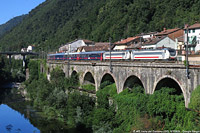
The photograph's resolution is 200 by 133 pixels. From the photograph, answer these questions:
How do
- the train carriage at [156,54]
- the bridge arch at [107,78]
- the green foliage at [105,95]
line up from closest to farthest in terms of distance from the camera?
the train carriage at [156,54] → the green foliage at [105,95] → the bridge arch at [107,78]

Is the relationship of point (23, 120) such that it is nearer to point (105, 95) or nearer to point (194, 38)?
point (105, 95)

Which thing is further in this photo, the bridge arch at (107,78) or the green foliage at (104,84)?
the bridge arch at (107,78)

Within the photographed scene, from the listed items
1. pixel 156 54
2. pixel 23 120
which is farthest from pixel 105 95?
pixel 23 120

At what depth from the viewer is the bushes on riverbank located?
87.5 feet

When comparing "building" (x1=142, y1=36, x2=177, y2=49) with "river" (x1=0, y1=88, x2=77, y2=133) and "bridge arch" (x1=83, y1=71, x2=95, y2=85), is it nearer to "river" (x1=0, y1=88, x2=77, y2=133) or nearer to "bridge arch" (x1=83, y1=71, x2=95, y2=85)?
"bridge arch" (x1=83, y1=71, x2=95, y2=85)

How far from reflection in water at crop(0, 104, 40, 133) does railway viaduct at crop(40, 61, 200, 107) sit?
38.6 ft

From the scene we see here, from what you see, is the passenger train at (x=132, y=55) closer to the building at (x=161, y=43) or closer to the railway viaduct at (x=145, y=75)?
the railway viaduct at (x=145, y=75)

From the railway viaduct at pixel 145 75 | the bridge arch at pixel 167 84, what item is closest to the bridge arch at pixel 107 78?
the railway viaduct at pixel 145 75

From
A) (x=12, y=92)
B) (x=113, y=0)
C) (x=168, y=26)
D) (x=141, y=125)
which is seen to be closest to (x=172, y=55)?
(x=141, y=125)

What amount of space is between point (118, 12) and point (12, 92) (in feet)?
148

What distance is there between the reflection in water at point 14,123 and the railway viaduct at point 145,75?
38.6 ft

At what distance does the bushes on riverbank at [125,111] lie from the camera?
26.7 meters

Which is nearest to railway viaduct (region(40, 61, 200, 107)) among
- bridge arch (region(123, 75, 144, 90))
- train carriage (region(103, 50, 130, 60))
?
bridge arch (region(123, 75, 144, 90))

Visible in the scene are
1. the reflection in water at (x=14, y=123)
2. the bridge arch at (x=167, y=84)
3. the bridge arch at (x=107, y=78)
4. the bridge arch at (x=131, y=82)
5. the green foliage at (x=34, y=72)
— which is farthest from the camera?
the green foliage at (x=34, y=72)
